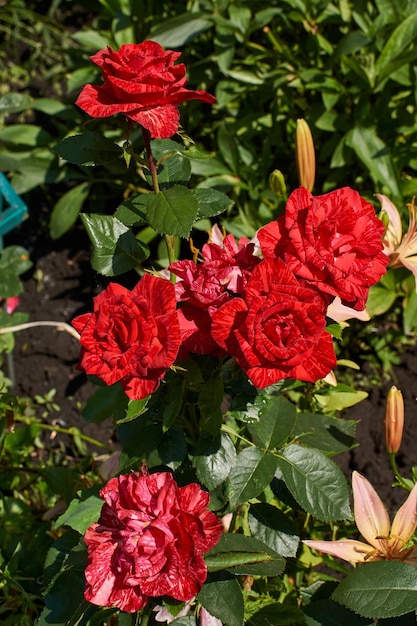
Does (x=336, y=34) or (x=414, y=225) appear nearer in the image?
(x=414, y=225)

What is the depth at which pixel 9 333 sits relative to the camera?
1721 millimetres

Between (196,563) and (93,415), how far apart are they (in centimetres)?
53

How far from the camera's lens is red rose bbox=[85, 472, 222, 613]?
0.68 metres

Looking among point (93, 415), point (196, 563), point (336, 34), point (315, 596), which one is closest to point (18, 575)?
point (93, 415)

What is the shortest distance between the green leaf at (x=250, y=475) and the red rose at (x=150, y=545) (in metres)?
0.13

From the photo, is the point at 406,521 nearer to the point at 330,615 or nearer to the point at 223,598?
the point at 330,615

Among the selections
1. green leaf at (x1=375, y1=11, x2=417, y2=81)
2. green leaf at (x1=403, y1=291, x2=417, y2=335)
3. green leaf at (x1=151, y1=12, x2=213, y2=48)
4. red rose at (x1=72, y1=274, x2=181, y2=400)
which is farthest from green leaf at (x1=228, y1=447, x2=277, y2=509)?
green leaf at (x1=151, y1=12, x2=213, y2=48)

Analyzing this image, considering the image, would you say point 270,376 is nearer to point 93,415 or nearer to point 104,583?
point 104,583

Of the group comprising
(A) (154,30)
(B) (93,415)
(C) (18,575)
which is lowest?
(C) (18,575)

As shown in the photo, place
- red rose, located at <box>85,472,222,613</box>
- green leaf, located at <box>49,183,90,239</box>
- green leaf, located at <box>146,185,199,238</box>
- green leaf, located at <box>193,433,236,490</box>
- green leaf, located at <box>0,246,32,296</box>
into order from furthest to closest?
green leaf, located at <box>49,183,90,239</box>
green leaf, located at <box>0,246,32,296</box>
green leaf, located at <box>193,433,236,490</box>
green leaf, located at <box>146,185,199,238</box>
red rose, located at <box>85,472,222,613</box>

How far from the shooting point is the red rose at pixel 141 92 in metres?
0.76

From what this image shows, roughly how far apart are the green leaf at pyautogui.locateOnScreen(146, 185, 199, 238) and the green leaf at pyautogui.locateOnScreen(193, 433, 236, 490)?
0.27 meters

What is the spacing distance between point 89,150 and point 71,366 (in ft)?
3.81

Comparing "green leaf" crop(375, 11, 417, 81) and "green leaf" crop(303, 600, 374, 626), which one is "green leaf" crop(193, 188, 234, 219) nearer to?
"green leaf" crop(303, 600, 374, 626)
